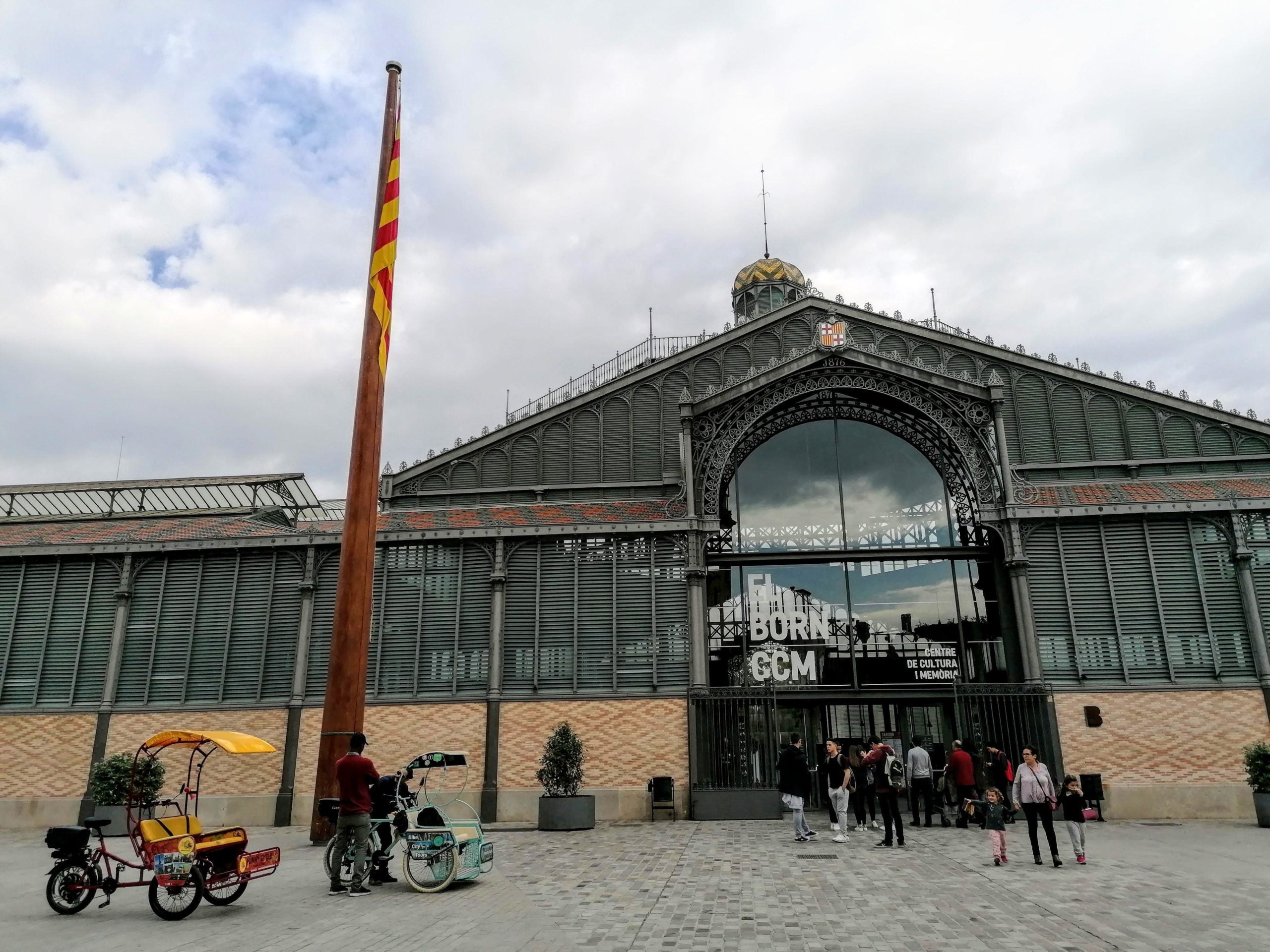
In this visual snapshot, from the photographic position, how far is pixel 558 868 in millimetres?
13172

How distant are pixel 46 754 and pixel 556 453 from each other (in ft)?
51.6

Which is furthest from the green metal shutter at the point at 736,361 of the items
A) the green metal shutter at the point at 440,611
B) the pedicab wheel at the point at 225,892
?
the pedicab wheel at the point at 225,892

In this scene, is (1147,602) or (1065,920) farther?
(1147,602)

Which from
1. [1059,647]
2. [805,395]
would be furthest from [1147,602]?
[805,395]

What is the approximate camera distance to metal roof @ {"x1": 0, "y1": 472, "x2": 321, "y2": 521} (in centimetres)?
2905

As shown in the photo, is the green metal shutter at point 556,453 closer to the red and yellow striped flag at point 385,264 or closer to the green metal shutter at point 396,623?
the green metal shutter at point 396,623

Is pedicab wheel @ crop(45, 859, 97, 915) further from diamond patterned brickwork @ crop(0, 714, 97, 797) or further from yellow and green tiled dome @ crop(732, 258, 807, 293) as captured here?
yellow and green tiled dome @ crop(732, 258, 807, 293)

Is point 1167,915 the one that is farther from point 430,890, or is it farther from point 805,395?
point 805,395

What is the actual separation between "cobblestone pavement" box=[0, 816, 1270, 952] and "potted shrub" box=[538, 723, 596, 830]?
3.19m

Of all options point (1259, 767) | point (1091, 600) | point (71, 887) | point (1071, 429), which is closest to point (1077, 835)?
point (1259, 767)

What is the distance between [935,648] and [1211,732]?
6.28 metres

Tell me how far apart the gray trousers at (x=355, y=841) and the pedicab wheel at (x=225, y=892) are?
1149 millimetres

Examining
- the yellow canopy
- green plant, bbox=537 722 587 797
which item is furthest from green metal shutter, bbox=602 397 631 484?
the yellow canopy

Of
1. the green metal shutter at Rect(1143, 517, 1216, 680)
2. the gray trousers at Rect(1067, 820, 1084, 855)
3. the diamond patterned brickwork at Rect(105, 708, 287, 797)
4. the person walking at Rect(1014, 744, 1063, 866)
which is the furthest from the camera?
the diamond patterned brickwork at Rect(105, 708, 287, 797)
